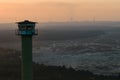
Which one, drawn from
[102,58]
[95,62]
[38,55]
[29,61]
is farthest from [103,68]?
[29,61]

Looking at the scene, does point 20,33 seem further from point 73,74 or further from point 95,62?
point 95,62

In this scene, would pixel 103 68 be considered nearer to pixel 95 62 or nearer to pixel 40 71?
pixel 95 62

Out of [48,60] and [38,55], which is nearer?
[48,60]

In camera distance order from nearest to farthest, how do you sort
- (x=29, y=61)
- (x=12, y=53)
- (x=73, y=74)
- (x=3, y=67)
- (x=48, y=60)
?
(x=29, y=61) < (x=73, y=74) < (x=3, y=67) < (x=48, y=60) < (x=12, y=53)

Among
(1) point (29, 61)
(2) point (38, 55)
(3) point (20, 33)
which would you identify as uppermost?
(3) point (20, 33)

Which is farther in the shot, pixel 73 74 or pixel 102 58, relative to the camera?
pixel 102 58

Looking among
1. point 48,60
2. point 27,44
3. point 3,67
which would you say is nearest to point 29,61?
point 27,44

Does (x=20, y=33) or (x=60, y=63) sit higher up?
(x=20, y=33)

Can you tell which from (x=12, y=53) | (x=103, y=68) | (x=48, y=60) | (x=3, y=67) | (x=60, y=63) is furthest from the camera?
(x=12, y=53)

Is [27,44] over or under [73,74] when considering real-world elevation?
over
